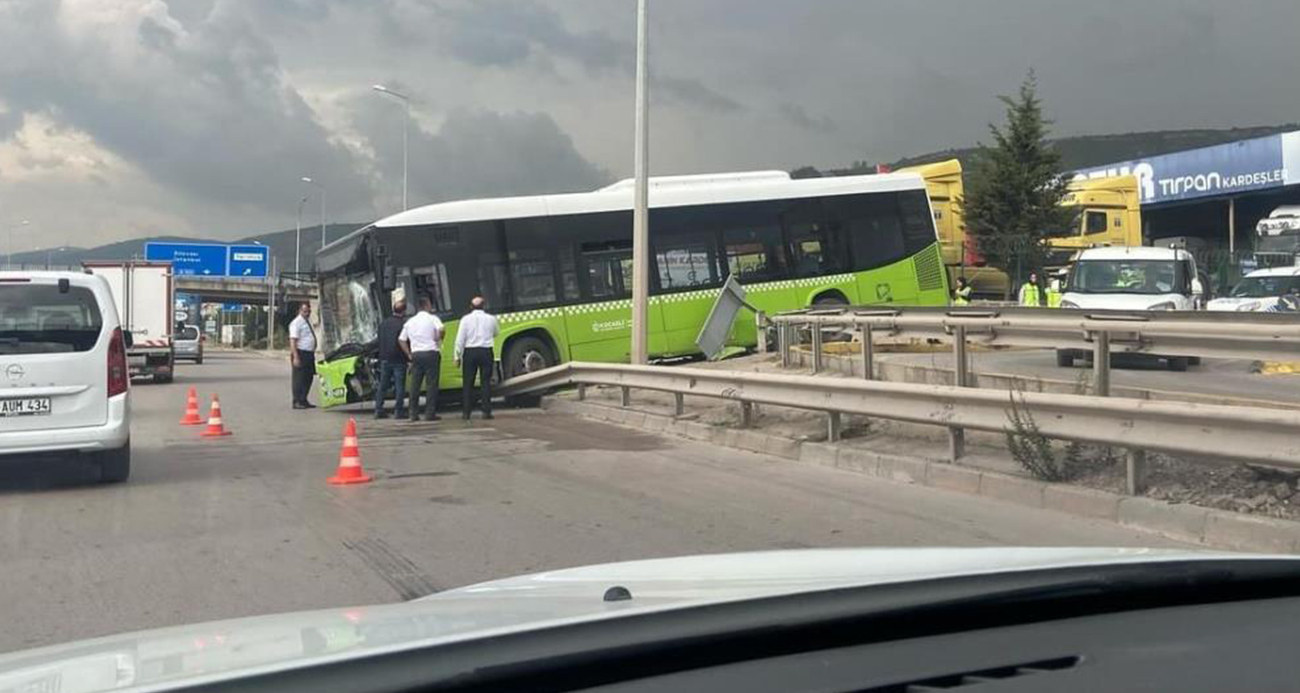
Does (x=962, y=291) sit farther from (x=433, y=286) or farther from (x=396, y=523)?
(x=396, y=523)

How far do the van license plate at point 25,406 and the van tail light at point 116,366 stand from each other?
1.73 ft

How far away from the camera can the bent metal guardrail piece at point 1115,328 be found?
9.86m

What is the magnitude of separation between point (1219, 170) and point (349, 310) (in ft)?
120

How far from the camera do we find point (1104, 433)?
815 cm

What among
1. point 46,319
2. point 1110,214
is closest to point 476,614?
point 46,319

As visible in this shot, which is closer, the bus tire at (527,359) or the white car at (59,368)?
the white car at (59,368)

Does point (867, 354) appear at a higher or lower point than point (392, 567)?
higher

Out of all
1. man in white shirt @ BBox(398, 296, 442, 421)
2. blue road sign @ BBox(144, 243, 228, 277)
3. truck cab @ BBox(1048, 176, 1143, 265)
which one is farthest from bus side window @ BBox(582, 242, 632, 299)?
blue road sign @ BBox(144, 243, 228, 277)

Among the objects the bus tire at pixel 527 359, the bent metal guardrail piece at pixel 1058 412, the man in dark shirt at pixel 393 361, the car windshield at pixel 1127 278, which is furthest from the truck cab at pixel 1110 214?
the bent metal guardrail piece at pixel 1058 412

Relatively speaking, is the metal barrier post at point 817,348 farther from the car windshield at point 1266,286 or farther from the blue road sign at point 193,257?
the blue road sign at point 193,257

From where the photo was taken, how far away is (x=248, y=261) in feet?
214

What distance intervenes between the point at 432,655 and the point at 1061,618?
1.46 m

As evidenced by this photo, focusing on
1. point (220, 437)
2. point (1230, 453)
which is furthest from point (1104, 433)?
point (220, 437)

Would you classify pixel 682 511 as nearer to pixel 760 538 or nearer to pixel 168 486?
pixel 760 538
